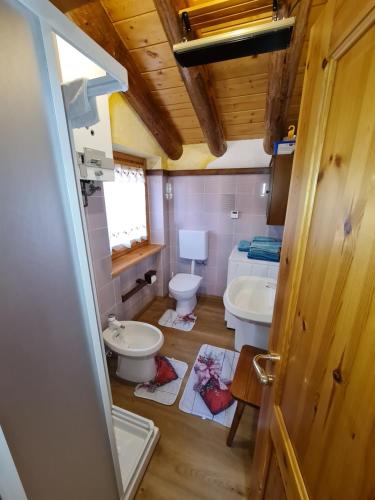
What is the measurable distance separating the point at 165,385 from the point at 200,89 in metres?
2.35

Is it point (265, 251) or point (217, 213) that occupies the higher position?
point (217, 213)

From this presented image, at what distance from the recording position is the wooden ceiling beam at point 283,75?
112 centimetres

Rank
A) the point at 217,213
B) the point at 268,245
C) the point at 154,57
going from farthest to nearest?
the point at 217,213 < the point at 268,245 < the point at 154,57

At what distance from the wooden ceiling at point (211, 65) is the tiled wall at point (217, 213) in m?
0.55

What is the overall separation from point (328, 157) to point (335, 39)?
0.79 ft

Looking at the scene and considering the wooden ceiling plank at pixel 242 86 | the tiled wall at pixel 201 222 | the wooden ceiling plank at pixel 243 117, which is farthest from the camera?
the tiled wall at pixel 201 222

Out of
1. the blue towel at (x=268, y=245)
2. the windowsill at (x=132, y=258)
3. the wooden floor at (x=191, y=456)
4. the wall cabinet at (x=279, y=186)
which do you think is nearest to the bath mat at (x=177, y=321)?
the wooden floor at (x=191, y=456)

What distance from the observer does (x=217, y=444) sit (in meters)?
1.33

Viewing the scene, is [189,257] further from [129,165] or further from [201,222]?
[129,165]

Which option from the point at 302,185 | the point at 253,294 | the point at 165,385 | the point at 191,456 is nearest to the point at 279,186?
the point at 253,294

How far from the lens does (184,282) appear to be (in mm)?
2561

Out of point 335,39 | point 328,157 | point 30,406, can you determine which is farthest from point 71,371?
point 335,39

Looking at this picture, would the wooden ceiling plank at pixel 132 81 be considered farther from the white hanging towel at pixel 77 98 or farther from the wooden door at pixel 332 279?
the wooden door at pixel 332 279

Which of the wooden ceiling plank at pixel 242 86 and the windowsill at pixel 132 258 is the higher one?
the wooden ceiling plank at pixel 242 86
